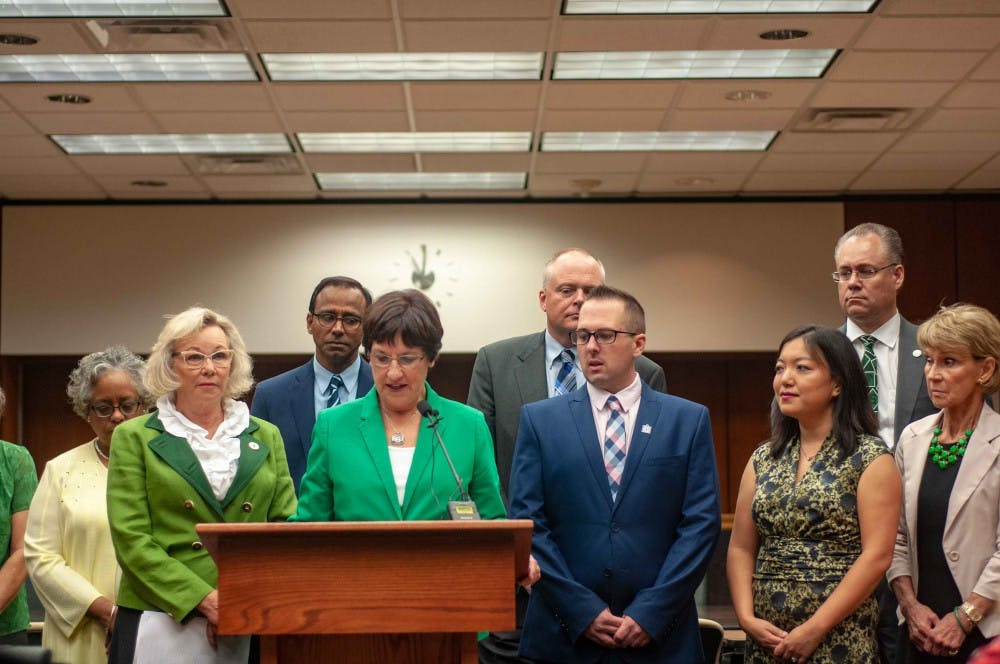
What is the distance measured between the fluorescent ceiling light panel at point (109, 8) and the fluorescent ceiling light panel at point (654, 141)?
2858 mm

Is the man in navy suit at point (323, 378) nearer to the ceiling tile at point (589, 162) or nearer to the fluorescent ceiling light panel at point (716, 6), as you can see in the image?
the fluorescent ceiling light panel at point (716, 6)

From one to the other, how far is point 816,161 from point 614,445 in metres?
6.20

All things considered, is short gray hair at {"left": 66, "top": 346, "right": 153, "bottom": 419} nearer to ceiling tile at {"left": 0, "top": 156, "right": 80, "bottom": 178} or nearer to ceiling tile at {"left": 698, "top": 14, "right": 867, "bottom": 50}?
ceiling tile at {"left": 698, "top": 14, "right": 867, "bottom": 50}

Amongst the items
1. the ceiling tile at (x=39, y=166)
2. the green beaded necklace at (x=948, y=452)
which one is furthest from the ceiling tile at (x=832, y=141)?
the ceiling tile at (x=39, y=166)

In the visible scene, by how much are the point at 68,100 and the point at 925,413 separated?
572 cm

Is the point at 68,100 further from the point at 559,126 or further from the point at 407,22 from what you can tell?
the point at 559,126

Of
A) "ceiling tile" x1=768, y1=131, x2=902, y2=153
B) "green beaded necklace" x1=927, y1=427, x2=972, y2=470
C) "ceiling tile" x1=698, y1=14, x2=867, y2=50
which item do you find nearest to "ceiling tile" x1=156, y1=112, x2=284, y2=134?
"ceiling tile" x1=698, y1=14, x2=867, y2=50

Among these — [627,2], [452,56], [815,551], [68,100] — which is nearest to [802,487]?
[815,551]

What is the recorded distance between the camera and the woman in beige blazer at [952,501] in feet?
11.5

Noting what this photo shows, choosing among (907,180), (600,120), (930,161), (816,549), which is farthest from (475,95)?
(816,549)

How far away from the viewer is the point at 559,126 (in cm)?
819

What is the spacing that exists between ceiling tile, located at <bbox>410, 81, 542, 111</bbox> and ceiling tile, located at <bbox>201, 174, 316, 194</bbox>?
6.99 feet

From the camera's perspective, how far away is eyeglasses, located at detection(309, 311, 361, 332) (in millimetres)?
4273

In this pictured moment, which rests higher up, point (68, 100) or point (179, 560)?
point (68, 100)
